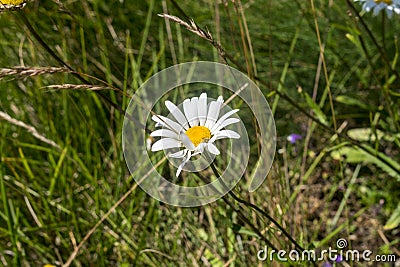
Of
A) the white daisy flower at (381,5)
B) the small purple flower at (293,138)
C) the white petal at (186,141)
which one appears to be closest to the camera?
the white petal at (186,141)

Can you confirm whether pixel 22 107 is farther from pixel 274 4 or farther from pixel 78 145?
pixel 274 4

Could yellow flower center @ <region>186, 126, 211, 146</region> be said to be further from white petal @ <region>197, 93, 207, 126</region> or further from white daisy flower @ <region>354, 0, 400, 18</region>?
white daisy flower @ <region>354, 0, 400, 18</region>

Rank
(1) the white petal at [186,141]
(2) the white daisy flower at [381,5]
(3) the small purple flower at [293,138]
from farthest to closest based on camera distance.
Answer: (3) the small purple flower at [293,138], (2) the white daisy flower at [381,5], (1) the white petal at [186,141]

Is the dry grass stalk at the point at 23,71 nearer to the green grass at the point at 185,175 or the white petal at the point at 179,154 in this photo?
the white petal at the point at 179,154

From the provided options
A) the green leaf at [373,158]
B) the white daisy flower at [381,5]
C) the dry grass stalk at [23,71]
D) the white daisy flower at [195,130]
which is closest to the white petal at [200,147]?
the white daisy flower at [195,130]

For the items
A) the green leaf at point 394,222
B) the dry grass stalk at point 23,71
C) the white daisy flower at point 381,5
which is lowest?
the dry grass stalk at point 23,71

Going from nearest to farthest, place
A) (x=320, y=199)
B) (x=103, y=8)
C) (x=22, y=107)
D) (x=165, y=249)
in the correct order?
(x=165, y=249) < (x=22, y=107) < (x=320, y=199) < (x=103, y=8)

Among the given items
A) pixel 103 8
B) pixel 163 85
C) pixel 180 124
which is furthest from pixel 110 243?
pixel 103 8
